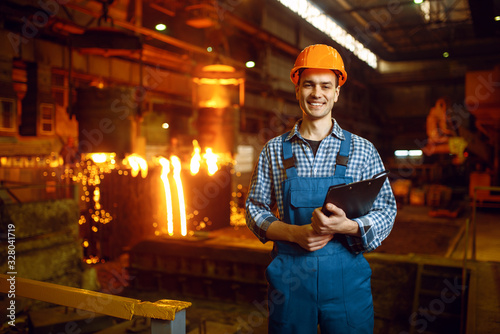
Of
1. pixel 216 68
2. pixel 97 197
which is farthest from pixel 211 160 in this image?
pixel 97 197

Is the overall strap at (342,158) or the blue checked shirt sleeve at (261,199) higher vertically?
the overall strap at (342,158)

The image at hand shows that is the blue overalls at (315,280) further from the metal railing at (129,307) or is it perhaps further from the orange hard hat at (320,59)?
the metal railing at (129,307)

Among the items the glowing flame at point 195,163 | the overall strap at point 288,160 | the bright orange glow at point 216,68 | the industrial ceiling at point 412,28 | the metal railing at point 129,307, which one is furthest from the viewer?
the industrial ceiling at point 412,28

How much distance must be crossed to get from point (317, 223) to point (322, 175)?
0.38m

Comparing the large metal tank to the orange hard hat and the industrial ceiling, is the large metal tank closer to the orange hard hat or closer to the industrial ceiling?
the orange hard hat

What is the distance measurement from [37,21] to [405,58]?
2057 centimetres

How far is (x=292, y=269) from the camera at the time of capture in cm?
216

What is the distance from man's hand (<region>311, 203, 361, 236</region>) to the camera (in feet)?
6.29

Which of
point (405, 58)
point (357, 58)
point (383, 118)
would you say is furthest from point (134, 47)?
point (383, 118)

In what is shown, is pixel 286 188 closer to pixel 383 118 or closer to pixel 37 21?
pixel 37 21

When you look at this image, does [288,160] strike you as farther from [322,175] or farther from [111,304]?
[111,304]

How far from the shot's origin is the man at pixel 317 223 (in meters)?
2.10

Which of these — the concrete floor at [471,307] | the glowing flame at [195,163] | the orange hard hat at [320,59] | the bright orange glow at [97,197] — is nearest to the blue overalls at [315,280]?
the orange hard hat at [320,59]

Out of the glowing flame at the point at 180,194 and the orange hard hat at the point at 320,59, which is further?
the glowing flame at the point at 180,194
